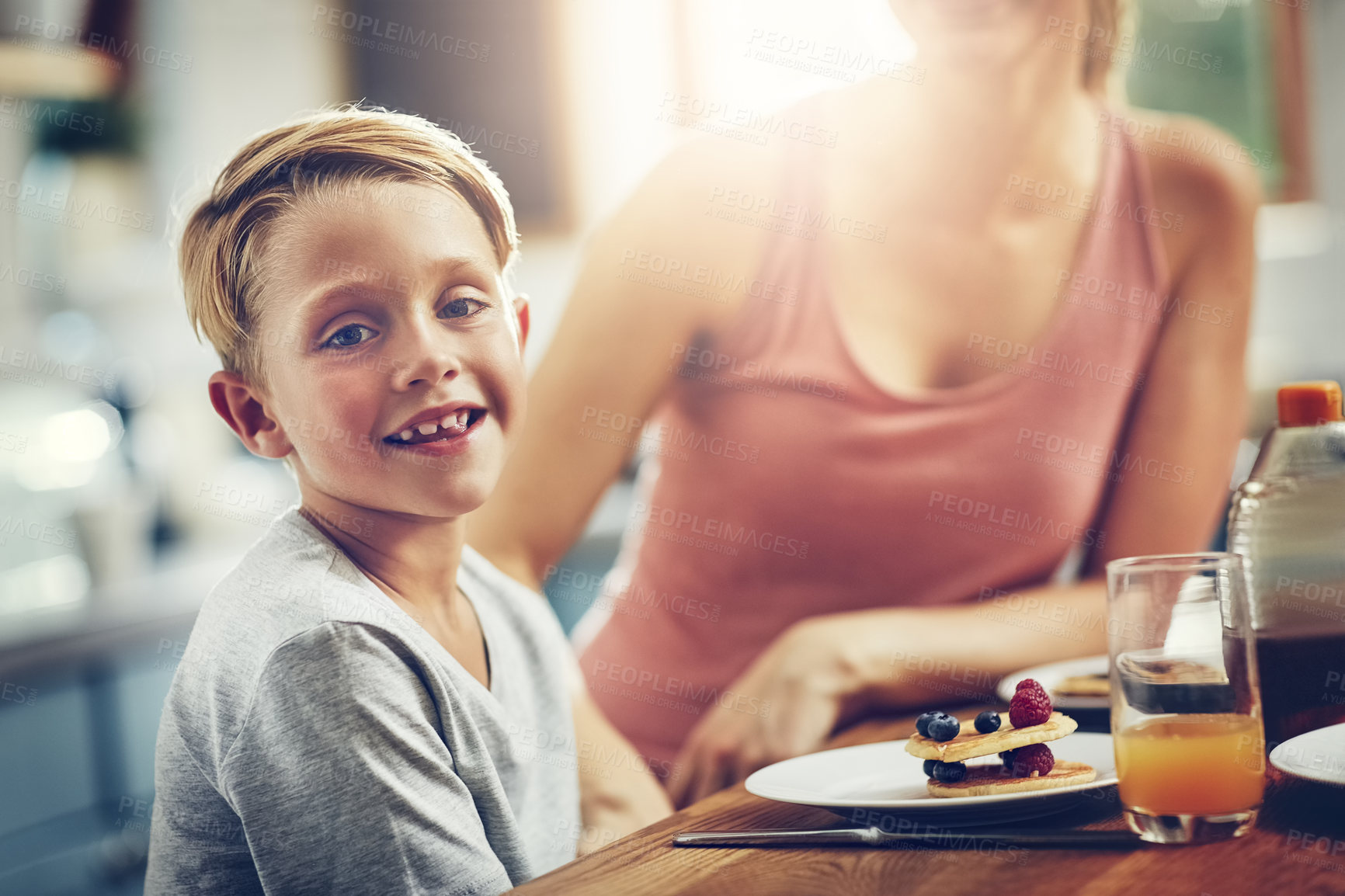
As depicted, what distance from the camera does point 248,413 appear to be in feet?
2.75

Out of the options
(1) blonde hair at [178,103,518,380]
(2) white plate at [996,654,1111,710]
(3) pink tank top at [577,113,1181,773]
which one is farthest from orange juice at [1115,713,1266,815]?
(1) blonde hair at [178,103,518,380]

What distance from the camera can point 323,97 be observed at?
3.15ft

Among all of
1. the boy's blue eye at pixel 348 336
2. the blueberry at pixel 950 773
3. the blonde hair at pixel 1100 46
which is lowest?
the blueberry at pixel 950 773

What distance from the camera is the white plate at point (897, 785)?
0.73 metres

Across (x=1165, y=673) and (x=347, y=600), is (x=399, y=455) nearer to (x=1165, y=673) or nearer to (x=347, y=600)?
(x=347, y=600)

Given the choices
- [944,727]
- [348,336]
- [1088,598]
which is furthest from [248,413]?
[1088,598]

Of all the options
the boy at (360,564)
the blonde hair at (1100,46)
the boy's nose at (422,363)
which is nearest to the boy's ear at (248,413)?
the boy at (360,564)

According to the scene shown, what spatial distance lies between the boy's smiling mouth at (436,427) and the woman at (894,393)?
0.72 feet

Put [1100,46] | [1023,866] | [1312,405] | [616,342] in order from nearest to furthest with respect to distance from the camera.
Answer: [1023,866]
[1312,405]
[616,342]
[1100,46]

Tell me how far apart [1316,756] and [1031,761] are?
191 millimetres

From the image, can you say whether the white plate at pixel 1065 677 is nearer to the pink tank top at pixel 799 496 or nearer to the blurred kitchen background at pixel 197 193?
the pink tank top at pixel 799 496

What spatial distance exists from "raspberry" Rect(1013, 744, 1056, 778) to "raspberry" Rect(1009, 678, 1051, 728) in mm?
17

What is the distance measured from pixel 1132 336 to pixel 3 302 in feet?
6.14

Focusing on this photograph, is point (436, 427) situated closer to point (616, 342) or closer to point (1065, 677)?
point (616, 342)
